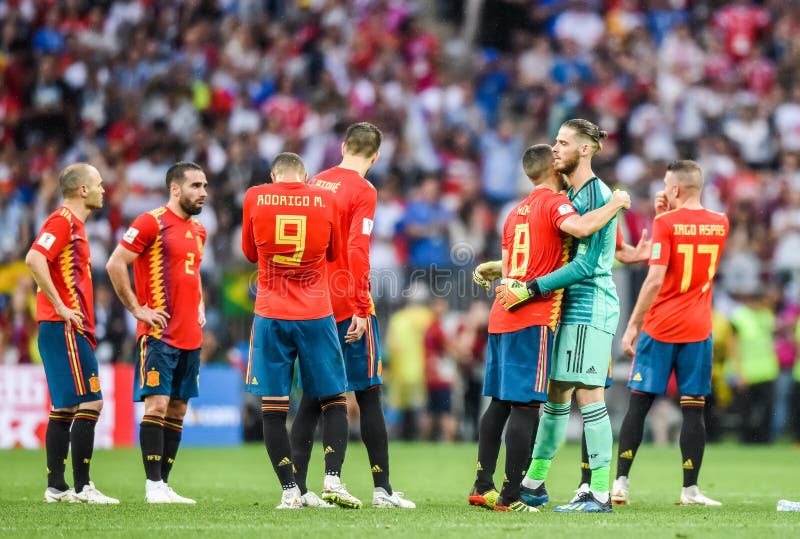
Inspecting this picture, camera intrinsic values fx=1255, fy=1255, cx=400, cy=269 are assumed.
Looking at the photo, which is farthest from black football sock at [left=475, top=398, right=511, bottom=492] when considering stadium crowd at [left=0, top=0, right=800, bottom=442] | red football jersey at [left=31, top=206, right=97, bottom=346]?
stadium crowd at [left=0, top=0, right=800, bottom=442]

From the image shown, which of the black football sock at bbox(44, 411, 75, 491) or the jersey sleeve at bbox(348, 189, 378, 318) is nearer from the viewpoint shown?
the jersey sleeve at bbox(348, 189, 378, 318)

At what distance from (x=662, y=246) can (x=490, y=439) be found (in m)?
2.55

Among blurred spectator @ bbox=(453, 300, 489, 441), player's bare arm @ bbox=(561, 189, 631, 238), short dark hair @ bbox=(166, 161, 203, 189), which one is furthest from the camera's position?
blurred spectator @ bbox=(453, 300, 489, 441)

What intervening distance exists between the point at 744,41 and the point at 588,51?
331 cm

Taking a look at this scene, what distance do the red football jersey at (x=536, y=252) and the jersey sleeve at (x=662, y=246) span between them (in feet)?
5.31

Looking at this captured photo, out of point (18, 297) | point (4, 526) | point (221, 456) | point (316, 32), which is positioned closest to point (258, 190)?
point (4, 526)

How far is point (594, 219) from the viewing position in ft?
29.2

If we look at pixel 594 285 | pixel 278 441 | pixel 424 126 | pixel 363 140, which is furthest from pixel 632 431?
pixel 424 126

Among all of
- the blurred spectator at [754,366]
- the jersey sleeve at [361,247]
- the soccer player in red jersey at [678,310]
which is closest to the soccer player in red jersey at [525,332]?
the jersey sleeve at [361,247]

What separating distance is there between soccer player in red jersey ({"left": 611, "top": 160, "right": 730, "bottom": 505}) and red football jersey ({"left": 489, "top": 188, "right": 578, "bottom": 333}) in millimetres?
1620

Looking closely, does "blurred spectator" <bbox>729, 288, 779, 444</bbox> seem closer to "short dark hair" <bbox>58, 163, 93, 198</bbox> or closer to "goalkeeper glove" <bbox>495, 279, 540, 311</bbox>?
"goalkeeper glove" <bbox>495, 279, 540, 311</bbox>

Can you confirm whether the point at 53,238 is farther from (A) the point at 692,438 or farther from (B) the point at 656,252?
(A) the point at 692,438

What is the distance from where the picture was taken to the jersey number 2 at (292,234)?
927cm

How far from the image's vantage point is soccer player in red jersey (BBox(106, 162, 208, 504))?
32.9 feet
